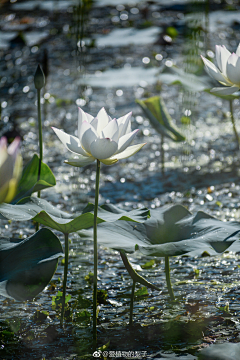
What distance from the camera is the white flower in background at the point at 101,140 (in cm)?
79

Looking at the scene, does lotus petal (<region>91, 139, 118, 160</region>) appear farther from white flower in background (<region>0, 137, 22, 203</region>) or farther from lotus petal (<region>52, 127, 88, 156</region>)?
white flower in background (<region>0, 137, 22, 203</region>)

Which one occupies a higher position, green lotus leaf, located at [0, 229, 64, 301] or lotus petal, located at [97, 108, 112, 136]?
lotus petal, located at [97, 108, 112, 136]

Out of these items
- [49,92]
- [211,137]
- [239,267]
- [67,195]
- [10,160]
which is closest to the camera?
[10,160]

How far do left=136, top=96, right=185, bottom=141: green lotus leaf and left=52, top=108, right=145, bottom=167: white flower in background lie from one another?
107 cm

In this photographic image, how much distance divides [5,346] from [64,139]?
46cm

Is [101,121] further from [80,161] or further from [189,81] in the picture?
[189,81]

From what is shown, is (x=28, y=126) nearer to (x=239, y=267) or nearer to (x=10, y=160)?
(x=239, y=267)

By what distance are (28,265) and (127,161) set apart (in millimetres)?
1446

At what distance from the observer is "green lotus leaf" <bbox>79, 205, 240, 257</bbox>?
865 mm

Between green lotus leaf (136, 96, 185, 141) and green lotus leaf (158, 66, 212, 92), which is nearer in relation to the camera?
green lotus leaf (158, 66, 212, 92)

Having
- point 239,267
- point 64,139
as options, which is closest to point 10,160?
point 64,139

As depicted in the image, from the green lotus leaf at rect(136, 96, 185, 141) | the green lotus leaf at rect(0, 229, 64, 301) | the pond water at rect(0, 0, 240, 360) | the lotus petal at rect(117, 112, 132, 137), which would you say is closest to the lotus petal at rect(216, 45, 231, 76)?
the pond water at rect(0, 0, 240, 360)

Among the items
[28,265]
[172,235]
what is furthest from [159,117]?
[28,265]

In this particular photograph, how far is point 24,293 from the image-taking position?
80 cm
